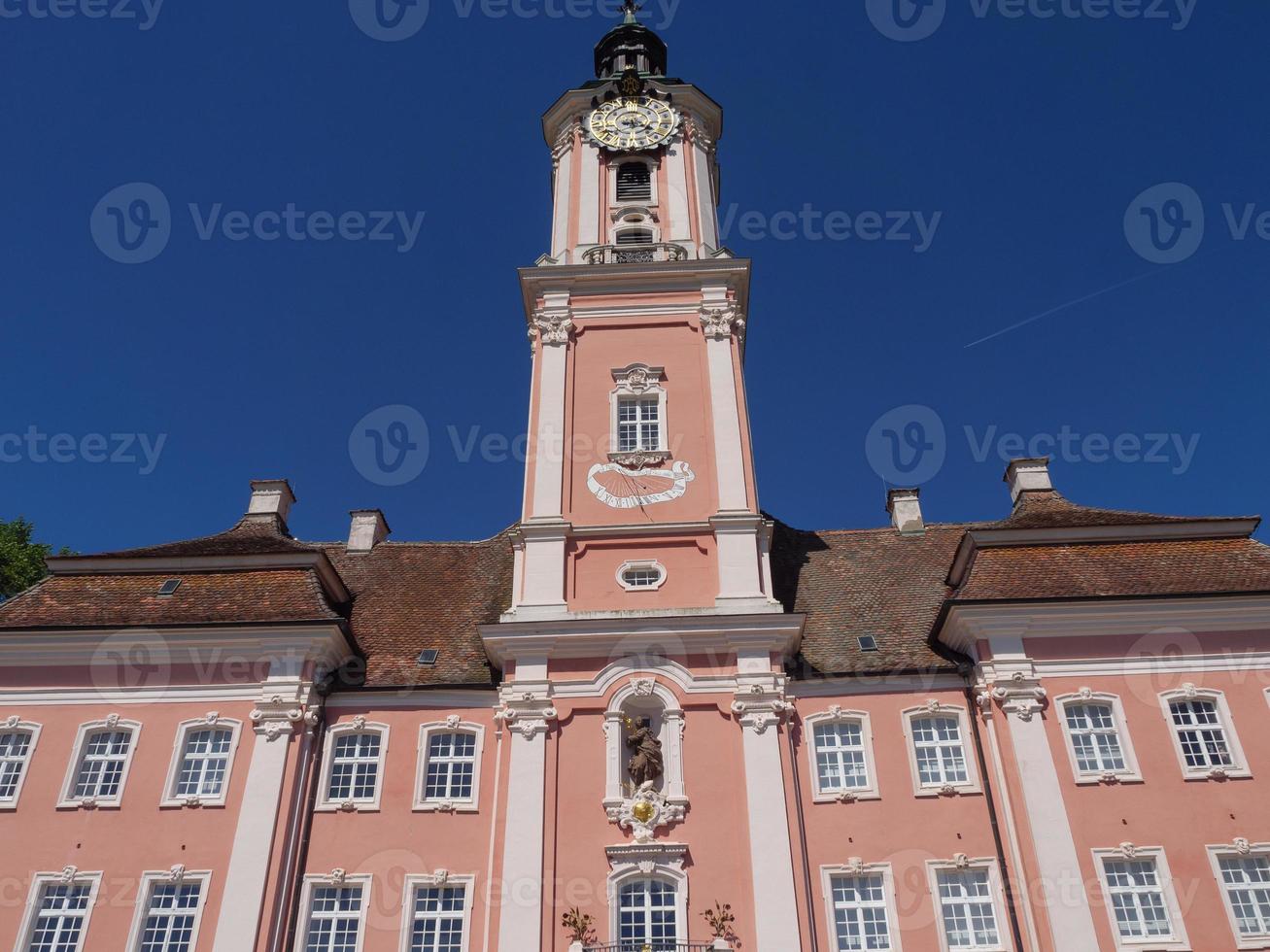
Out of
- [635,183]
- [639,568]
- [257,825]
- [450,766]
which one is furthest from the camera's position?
[635,183]

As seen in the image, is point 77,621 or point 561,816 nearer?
point 561,816

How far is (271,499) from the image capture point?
3428cm

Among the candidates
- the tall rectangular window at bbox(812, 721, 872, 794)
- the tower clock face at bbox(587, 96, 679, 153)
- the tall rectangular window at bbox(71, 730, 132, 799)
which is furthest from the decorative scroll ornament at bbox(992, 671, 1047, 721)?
the tower clock face at bbox(587, 96, 679, 153)

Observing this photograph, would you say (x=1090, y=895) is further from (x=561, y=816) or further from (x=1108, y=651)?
(x=561, y=816)

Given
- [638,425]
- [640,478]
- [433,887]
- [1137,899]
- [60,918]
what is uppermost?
[638,425]

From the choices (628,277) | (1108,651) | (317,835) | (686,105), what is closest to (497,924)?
(317,835)

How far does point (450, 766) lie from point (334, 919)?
3.83m

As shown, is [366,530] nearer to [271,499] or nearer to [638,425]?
[271,499]

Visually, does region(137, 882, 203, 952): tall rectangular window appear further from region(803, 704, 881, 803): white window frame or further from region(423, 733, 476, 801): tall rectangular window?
region(803, 704, 881, 803): white window frame

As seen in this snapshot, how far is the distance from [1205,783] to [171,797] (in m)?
21.0

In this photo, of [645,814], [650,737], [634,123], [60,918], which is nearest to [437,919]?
[645,814]

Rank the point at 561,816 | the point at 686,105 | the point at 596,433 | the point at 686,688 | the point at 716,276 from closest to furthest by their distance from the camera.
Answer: the point at 561,816 → the point at 686,688 → the point at 596,433 → the point at 716,276 → the point at 686,105

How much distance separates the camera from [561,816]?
2391cm

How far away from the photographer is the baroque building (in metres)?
22.5
